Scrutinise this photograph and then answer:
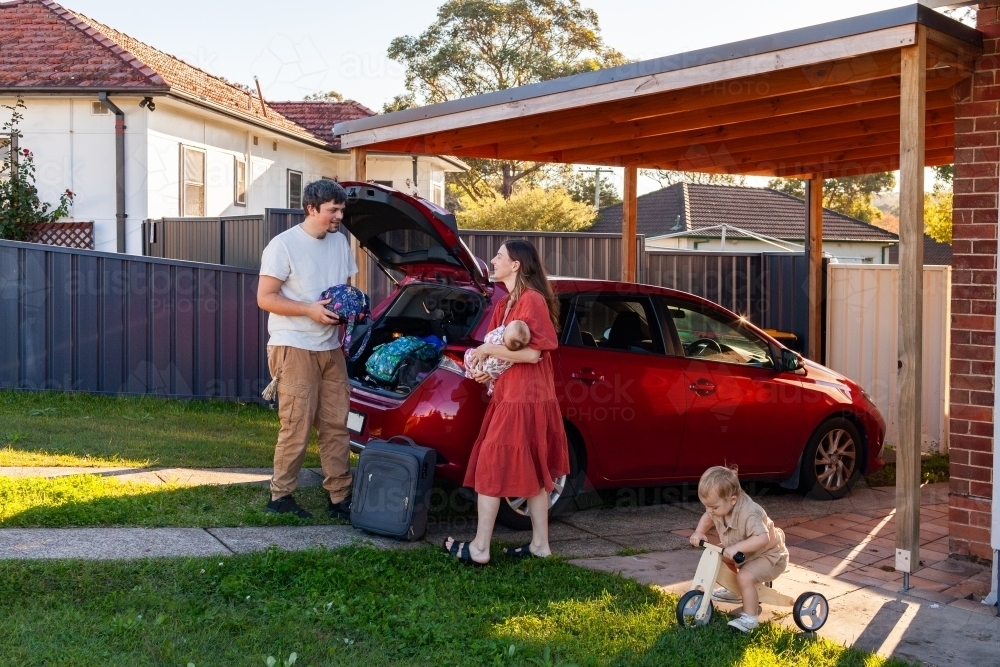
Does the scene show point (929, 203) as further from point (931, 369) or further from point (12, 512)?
point (12, 512)

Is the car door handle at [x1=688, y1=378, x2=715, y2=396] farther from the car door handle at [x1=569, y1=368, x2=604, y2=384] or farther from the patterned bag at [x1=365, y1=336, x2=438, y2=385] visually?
Result: the patterned bag at [x1=365, y1=336, x2=438, y2=385]

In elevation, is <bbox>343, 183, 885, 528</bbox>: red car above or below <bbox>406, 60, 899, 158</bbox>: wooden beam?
below

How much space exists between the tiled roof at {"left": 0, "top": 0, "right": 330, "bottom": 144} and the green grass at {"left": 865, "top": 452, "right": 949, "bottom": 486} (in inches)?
495

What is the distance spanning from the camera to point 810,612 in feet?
15.4

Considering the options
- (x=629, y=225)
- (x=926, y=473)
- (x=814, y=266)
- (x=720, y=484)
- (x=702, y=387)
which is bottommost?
(x=926, y=473)

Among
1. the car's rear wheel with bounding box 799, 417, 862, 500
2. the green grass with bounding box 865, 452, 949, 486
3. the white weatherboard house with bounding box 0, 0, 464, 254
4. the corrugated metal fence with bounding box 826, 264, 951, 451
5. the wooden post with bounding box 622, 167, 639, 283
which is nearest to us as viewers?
the car's rear wheel with bounding box 799, 417, 862, 500

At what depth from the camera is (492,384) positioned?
5738 millimetres

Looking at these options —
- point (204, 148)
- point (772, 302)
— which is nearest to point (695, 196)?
point (204, 148)

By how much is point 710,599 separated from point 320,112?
76.3ft

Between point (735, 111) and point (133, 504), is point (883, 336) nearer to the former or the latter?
point (735, 111)

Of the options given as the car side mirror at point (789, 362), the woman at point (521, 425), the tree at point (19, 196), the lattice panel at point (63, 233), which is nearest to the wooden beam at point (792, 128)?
the car side mirror at point (789, 362)

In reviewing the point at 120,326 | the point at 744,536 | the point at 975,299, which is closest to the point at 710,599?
the point at 744,536

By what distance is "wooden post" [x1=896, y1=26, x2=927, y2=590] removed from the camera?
207 inches

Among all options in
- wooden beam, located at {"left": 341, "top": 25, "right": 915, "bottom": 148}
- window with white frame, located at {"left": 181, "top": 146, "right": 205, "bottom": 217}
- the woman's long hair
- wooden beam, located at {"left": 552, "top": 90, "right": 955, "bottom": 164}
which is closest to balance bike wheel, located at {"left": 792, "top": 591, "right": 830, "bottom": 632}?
the woman's long hair
